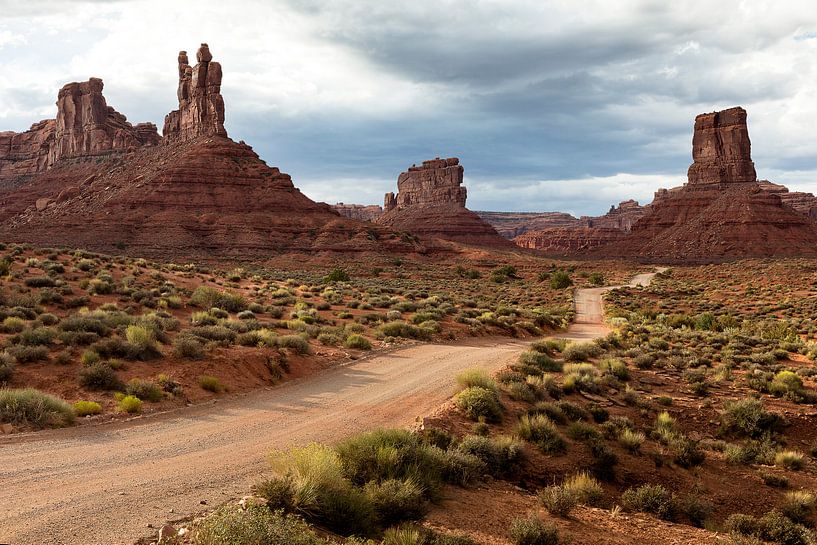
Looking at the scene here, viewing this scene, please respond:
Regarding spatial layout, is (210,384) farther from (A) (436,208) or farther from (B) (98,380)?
(A) (436,208)

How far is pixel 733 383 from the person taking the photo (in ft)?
60.4

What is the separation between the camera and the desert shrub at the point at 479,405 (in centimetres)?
1257

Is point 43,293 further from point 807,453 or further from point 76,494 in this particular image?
→ point 807,453

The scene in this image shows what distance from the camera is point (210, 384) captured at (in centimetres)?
1386

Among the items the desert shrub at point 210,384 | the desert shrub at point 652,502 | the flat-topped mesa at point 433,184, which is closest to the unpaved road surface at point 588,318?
the desert shrub at point 652,502

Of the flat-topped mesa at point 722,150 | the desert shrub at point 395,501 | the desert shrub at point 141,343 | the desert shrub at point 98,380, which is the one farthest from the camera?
the flat-topped mesa at point 722,150

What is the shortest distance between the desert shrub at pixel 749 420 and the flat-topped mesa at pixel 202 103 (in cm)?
11163

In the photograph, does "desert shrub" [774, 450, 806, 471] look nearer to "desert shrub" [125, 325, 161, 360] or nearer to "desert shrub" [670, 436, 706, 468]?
"desert shrub" [670, 436, 706, 468]

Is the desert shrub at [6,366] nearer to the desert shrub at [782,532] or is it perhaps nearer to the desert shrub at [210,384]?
the desert shrub at [210,384]

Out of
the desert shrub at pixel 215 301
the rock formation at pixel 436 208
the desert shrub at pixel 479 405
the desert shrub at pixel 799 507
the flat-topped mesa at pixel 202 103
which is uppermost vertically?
the flat-topped mesa at pixel 202 103

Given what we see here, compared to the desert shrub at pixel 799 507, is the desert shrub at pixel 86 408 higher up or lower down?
higher up

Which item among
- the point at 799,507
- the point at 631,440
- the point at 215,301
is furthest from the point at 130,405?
the point at 215,301

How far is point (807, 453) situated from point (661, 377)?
4.87m

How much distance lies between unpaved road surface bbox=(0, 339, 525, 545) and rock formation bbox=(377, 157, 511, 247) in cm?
13210
